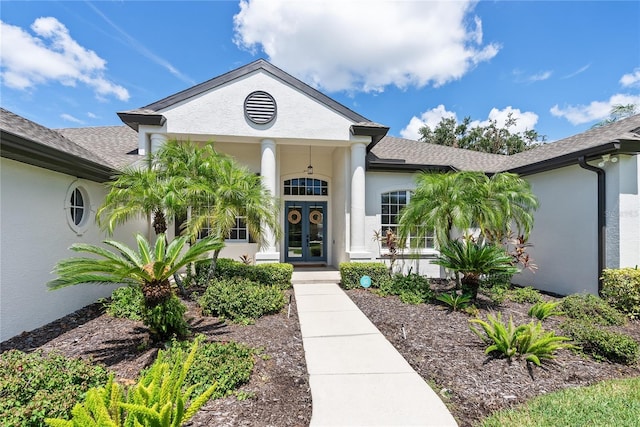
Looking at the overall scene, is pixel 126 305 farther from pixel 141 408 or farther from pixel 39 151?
pixel 141 408

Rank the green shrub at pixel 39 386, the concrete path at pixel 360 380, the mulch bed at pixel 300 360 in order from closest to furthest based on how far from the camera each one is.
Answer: the green shrub at pixel 39 386 < the concrete path at pixel 360 380 < the mulch bed at pixel 300 360

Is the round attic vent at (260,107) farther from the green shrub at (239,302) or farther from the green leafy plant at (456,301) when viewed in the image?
the green leafy plant at (456,301)

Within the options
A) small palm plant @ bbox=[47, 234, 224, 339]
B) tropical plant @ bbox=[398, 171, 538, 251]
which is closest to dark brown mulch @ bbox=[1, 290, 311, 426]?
small palm plant @ bbox=[47, 234, 224, 339]

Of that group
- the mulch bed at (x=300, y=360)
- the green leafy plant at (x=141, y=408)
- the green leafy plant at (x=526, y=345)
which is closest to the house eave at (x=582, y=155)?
the mulch bed at (x=300, y=360)

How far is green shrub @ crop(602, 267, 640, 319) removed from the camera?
22.3 feet

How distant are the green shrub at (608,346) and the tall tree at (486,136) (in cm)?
3145

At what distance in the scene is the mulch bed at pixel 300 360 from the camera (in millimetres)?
3375

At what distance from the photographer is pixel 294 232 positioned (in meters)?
13.1

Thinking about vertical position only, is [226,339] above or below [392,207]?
below

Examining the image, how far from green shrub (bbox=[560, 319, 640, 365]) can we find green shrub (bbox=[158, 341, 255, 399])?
5.52m

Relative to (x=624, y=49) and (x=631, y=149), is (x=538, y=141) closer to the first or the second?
(x=624, y=49)

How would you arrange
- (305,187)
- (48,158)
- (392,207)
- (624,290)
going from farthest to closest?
(305,187) < (392,207) < (624,290) < (48,158)

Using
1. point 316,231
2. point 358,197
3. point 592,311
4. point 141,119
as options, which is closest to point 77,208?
point 141,119

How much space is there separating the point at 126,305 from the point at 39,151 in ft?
11.1
